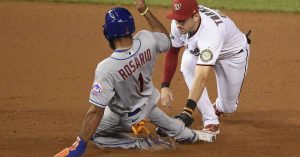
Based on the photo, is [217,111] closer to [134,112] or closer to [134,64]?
[134,112]

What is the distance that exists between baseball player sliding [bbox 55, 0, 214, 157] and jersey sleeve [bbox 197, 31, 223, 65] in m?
0.41

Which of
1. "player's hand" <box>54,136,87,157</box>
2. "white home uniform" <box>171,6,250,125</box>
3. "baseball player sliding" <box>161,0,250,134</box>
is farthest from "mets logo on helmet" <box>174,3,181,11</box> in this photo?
"player's hand" <box>54,136,87,157</box>

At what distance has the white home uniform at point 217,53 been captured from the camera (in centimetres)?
709

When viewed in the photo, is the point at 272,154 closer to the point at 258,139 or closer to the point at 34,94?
the point at 258,139

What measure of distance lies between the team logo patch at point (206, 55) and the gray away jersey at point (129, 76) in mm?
396

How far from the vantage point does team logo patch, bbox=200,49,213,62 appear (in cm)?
698

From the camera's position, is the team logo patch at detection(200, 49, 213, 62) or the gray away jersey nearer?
the gray away jersey

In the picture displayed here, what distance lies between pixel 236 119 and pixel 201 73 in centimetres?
151

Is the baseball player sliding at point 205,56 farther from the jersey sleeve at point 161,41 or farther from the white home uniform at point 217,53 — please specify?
the jersey sleeve at point 161,41

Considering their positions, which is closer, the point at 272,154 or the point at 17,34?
the point at 272,154

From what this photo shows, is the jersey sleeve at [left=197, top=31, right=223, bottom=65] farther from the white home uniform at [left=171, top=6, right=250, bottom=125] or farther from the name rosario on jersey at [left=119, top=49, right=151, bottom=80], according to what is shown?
the name rosario on jersey at [left=119, top=49, right=151, bottom=80]

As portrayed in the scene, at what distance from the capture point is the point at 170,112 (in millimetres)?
8398

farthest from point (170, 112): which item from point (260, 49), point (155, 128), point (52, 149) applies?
point (260, 49)

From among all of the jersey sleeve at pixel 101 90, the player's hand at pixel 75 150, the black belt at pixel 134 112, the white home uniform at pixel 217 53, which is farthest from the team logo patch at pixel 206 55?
the player's hand at pixel 75 150
